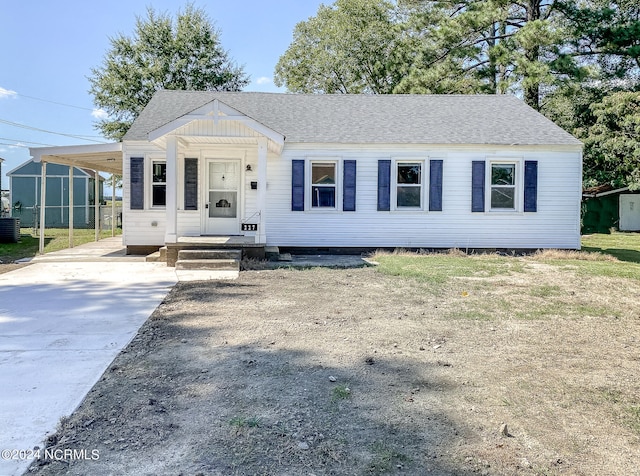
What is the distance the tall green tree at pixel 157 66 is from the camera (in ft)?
86.3

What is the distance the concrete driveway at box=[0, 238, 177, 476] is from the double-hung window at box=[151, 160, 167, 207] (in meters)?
2.60

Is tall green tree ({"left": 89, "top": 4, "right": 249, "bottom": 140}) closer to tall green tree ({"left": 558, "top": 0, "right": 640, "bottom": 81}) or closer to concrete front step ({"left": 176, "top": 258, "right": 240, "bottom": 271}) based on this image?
tall green tree ({"left": 558, "top": 0, "right": 640, "bottom": 81})

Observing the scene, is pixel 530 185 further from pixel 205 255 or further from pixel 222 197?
pixel 205 255

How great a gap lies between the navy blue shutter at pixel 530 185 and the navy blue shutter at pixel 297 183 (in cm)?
583

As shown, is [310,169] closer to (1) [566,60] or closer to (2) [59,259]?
(2) [59,259]

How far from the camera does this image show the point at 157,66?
85.8 ft

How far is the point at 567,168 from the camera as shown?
40.6 ft

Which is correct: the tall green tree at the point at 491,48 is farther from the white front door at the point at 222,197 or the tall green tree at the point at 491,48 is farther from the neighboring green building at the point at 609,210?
the white front door at the point at 222,197

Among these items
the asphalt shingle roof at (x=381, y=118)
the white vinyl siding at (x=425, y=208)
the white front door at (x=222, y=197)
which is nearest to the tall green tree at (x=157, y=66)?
the asphalt shingle roof at (x=381, y=118)

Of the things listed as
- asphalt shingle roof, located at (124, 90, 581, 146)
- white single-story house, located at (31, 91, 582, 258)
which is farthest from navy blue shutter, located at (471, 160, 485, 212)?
asphalt shingle roof, located at (124, 90, 581, 146)

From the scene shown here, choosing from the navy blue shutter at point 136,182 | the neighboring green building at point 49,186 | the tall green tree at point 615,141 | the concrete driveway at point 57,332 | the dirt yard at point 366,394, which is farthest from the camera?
the neighboring green building at point 49,186

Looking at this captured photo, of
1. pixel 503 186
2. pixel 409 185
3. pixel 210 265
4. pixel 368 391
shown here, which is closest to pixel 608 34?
pixel 503 186

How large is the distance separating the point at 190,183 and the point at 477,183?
741cm

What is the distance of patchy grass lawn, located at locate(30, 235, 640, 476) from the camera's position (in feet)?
7.79
